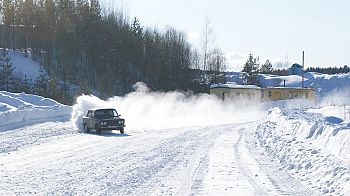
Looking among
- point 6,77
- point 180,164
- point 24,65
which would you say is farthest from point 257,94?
point 180,164

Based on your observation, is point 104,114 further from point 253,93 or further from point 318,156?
point 253,93

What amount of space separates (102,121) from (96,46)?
2501 inches

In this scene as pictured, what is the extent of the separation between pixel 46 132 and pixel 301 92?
2544 inches

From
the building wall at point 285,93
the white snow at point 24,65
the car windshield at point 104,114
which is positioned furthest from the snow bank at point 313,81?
the car windshield at point 104,114

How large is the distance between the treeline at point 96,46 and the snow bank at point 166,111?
2044 centimetres

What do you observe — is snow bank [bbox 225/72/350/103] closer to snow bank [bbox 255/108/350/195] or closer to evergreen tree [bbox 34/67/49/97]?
evergreen tree [bbox 34/67/49/97]

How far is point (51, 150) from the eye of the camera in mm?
19625

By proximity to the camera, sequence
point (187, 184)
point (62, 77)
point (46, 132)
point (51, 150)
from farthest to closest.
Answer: point (62, 77)
point (46, 132)
point (51, 150)
point (187, 184)

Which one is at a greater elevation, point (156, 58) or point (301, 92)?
point (156, 58)

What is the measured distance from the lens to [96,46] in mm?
92125

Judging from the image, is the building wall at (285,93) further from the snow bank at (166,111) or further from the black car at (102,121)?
the black car at (102,121)

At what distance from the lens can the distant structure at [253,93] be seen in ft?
247

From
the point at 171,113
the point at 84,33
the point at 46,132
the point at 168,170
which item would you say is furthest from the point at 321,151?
the point at 84,33

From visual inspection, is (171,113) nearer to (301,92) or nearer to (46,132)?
(46,132)
